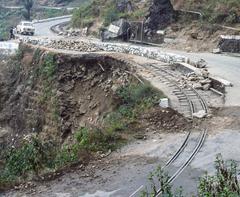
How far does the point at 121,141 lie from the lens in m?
16.4

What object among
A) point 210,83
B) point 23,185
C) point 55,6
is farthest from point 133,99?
point 55,6

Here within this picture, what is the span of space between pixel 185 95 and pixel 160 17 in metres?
18.7

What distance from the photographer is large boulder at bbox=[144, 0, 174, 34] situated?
38428mm

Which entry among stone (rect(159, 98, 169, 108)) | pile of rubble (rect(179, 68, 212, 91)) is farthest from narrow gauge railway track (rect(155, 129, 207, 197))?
pile of rubble (rect(179, 68, 212, 91))

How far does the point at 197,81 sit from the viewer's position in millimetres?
23422

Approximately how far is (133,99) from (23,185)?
27.3ft

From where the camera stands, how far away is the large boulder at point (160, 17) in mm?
38428

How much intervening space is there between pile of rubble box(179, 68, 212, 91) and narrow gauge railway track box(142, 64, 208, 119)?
0.32 metres

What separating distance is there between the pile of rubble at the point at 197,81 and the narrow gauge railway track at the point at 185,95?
316 mm

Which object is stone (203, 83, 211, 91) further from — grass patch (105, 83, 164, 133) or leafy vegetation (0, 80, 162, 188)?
leafy vegetation (0, 80, 162, 188)

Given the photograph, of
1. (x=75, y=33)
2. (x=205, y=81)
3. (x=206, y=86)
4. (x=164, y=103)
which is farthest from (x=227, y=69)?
(x=75, y=33)

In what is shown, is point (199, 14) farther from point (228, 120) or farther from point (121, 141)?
point (121, 141)

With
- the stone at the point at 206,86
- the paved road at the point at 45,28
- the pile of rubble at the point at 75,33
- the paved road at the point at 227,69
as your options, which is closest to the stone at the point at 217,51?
the paved road at the point at 227,69

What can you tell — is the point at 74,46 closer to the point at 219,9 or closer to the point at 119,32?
the point at 119,32
